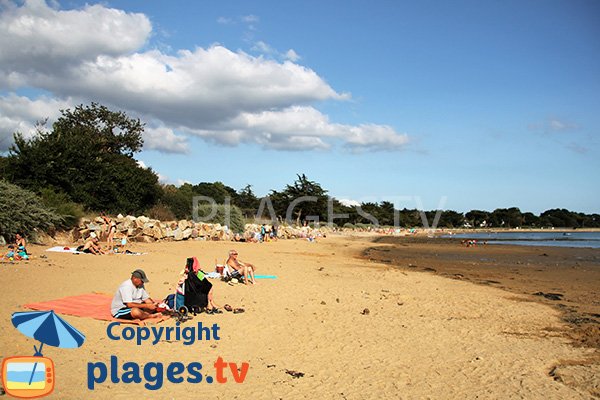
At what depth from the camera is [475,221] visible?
11625cm

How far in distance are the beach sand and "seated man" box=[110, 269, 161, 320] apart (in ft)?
1.07

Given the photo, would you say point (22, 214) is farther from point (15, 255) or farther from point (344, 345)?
point (344, 345)

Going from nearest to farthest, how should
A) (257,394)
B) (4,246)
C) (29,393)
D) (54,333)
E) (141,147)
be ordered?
(29,393)
(257,394)
(54,333)
(4,246)
(141,147)

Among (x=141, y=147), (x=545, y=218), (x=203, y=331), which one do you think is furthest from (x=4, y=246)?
(x=545, y=218)

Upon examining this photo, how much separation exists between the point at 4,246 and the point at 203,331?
11725mm

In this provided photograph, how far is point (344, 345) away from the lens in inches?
243

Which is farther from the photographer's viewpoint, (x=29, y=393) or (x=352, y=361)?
(x=352, y=361)

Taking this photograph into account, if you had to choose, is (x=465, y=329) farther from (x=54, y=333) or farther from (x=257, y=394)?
(x=54, y=333)

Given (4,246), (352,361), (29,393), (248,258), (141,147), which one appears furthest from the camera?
(141,147)

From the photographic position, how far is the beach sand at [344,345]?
180 inches

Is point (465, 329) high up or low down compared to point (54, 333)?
down

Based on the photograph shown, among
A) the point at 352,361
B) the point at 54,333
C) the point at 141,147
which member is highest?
the point at 141,147

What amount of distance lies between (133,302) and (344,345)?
3335mm

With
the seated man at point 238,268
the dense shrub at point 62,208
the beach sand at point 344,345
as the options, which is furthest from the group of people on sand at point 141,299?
the dense shrub at point 62,208
